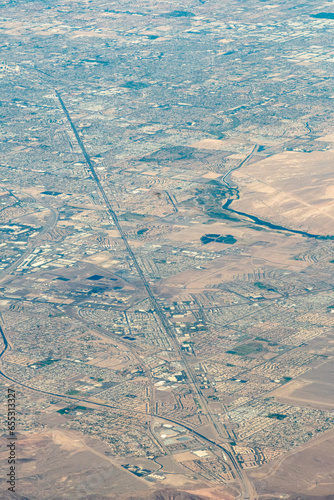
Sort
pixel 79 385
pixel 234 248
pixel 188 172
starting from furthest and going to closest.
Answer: pixel 188 172, pixel 234 248, pixel 79 385

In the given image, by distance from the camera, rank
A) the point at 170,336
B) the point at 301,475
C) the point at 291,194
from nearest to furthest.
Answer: the point at 301,475, the point at 170,336, the point at 291,194

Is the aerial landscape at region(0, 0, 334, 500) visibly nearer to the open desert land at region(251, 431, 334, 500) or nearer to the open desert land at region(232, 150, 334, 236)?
the open desert land at region(251, 431, 334, 500)

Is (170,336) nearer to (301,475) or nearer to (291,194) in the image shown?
(301,475)

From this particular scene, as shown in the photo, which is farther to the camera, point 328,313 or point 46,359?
point 328,313

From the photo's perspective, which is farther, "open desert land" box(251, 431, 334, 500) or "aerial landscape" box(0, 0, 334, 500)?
"aerial landscape" box(0, 0, 334, 500)

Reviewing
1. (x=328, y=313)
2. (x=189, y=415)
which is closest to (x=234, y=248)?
(x=328, y=313)

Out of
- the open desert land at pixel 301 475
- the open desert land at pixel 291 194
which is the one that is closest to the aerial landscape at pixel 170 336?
the open desert land at pixel 301 475

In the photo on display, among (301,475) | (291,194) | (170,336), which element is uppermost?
(301,475)

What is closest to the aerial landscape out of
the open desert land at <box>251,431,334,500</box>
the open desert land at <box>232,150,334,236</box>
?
the open desert land at <box>251,431,334,500</box>

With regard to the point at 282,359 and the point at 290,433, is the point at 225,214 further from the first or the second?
the point at 290,433

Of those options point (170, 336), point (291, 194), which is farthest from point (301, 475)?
point (291, 194)

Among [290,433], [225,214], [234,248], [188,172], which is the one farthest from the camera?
[188,172]
